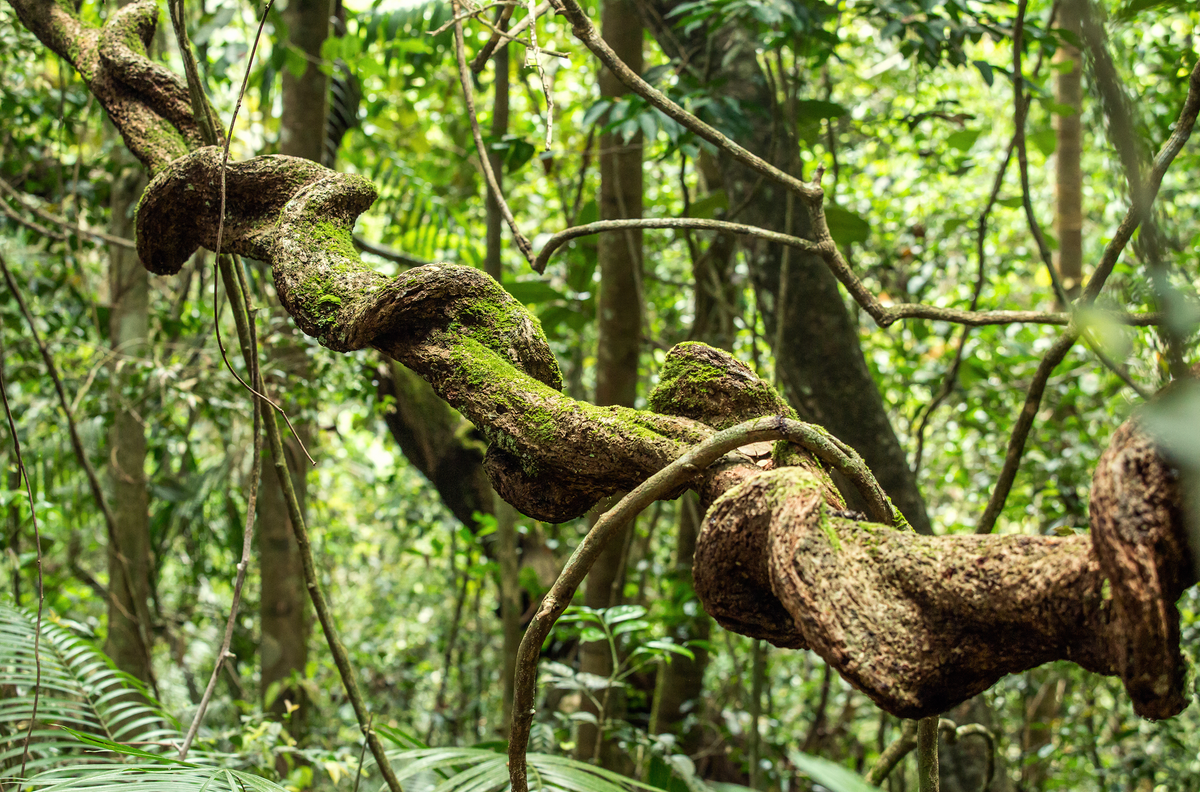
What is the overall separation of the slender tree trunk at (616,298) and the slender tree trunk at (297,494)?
962 millimetres

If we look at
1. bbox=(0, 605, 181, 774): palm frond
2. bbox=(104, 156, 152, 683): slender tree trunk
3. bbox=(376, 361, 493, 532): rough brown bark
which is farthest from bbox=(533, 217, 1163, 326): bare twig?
bbox=(376, 361, 493, 532): rough brown bark

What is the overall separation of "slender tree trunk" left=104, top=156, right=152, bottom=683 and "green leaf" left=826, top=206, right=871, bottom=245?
6.62 ft

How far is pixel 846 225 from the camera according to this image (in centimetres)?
221

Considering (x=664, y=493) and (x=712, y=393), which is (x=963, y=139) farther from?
(x=664, y=493)

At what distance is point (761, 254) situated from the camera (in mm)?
2295

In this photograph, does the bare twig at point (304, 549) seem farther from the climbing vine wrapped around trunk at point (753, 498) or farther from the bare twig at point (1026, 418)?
the bare twig at point (1026, 418)

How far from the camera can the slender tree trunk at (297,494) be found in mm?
2656

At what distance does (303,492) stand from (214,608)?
1521 millimetres

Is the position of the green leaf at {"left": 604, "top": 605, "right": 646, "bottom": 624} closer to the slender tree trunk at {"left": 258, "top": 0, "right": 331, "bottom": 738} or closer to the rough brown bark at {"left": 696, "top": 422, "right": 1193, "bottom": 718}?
the rough brown bark at {"left": 696, "top": 422, "right": 1193, "bottom": 718}

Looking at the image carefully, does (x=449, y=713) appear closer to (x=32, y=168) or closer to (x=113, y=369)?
(x=113, y=369)

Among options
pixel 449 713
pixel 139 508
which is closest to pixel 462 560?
pixel 449 713

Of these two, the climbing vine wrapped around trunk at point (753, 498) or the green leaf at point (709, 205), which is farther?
the green leaf at point (709, 205)

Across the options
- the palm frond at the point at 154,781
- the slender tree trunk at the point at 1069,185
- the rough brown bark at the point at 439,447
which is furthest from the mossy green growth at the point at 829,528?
the slender tree trunk at the point at 1069,185

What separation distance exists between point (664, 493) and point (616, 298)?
1746mm
